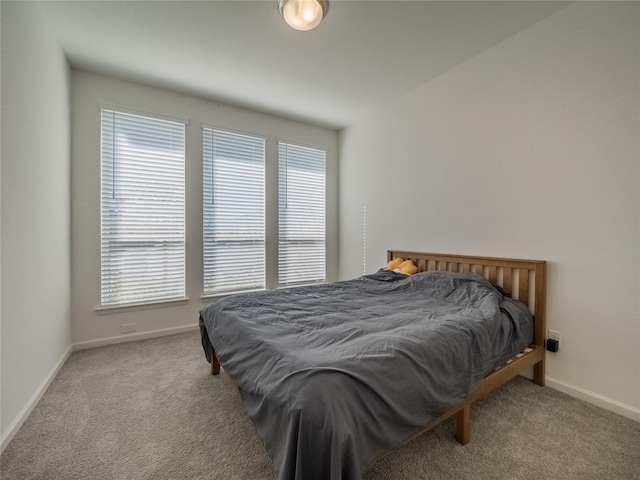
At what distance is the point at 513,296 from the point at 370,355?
5.69 ft

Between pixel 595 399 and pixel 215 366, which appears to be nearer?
pixel 595 399

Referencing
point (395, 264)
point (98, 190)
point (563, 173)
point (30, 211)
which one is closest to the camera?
point (30, 211)

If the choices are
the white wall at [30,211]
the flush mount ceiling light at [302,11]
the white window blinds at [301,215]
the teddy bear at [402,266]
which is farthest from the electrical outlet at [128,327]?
the flush mount ceiling light at [302,11]

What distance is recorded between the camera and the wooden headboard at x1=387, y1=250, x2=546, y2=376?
216 centimetres

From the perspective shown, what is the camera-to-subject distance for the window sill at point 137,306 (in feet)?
9.62

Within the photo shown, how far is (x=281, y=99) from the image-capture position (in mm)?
3406

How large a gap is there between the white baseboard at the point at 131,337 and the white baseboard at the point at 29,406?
0.33 metres

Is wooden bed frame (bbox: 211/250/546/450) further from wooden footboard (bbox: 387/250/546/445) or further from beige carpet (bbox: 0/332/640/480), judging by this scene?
beige carpet (bbox: 0/332/640/480)

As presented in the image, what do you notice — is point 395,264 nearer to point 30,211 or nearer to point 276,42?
point 276,42

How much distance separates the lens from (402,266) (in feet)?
10.3

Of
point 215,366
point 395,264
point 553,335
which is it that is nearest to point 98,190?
point 215,366

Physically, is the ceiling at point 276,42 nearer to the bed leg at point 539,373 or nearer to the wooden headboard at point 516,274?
the wooden headboard at point 516,274

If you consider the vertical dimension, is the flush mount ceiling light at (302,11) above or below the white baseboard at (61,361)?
above

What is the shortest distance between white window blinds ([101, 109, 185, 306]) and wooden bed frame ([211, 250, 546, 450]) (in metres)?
1.46
